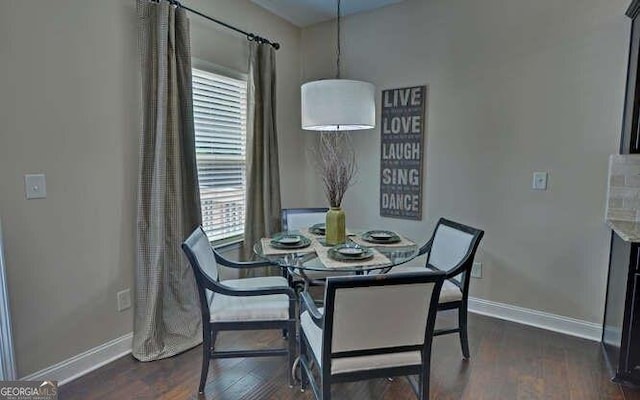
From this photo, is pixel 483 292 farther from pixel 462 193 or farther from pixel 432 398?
pixel 432 398

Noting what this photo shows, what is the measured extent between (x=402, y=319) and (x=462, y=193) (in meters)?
1.86

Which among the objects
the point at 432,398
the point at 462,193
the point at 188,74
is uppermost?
the point at 188,74

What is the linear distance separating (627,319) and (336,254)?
1.65 m

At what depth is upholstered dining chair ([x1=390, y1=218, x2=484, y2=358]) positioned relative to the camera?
2258 mm

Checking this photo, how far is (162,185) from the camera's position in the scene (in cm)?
238

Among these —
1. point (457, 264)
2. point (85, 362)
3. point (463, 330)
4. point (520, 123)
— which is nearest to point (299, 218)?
point (457, 264)

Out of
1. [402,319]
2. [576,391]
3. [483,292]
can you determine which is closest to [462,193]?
[483,292]

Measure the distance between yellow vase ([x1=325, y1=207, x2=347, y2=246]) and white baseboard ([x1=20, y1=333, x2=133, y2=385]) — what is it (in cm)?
150

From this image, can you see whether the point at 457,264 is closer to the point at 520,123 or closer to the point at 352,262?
the point at 352,262

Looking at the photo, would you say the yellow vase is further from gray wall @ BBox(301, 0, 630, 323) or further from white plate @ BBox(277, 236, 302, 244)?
gray wall @ BBox(301, 0, 630, 323)

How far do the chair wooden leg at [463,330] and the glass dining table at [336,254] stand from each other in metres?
0.50

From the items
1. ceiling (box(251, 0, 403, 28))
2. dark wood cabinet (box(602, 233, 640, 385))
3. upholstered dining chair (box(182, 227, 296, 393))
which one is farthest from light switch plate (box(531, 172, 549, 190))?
upholstered dining chair (box(182, 227, 296, 393))

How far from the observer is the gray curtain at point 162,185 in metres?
2.34

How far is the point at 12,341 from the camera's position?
1843mm
